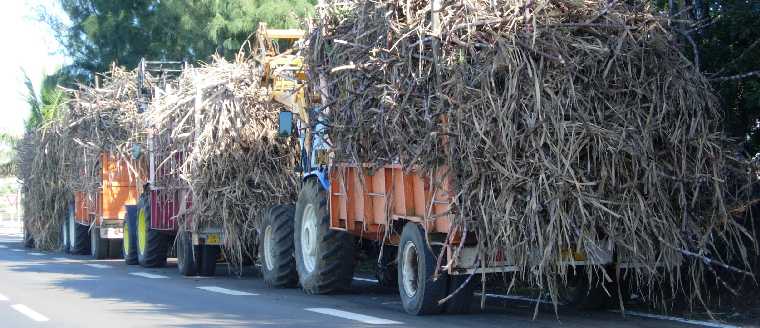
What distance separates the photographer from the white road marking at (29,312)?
12234 millimetres

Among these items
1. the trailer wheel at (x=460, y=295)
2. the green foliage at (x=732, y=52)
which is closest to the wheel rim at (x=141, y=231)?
the trailer wheel at (x=460, y=295)

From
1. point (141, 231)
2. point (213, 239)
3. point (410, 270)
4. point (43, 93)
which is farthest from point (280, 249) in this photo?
point (43, 93)

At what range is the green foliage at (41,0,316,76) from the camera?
105 feet

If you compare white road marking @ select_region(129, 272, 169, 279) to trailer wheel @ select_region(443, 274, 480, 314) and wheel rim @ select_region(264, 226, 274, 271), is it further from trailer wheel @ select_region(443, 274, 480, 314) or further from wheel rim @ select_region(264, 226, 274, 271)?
trailer wheel @ select_region(443, 274, 480, 314)

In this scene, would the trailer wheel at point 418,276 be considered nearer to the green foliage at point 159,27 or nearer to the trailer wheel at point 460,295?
Result: the trailer wheel at point 460,295

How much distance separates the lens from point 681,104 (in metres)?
10.9

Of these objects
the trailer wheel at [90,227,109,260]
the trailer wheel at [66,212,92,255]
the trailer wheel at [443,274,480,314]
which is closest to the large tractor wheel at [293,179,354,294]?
the trailer wheel at [443,274,480,314]

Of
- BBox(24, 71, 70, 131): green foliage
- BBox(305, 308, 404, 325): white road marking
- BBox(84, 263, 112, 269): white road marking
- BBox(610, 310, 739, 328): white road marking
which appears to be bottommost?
BBox(610, 310, 739, 328): white road marking

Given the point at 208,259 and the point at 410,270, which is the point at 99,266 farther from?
the point at 410,270

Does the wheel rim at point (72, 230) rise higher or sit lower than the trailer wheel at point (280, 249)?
higher

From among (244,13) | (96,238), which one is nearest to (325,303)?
(96,238)

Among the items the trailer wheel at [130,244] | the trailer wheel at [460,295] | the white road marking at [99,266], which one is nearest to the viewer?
the trailer wheel at [460,295]

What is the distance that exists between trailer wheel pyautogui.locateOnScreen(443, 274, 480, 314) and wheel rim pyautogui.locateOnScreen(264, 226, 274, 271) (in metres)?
5.06

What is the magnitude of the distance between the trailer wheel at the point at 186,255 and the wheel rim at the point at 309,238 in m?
4.25
